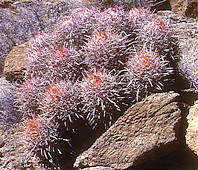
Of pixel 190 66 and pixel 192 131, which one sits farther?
pixel 190 66

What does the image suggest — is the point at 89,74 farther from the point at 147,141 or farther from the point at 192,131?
the point at 192,131

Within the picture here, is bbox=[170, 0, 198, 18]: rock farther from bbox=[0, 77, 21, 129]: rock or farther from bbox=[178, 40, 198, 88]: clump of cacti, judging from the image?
bbox=[0, 77, 21, 129]: rock

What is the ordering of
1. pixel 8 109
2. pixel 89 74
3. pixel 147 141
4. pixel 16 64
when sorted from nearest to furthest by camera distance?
1. pixel 147 141
2. pixel 89 74
3. pixel 8 109
4. pixel 16 64

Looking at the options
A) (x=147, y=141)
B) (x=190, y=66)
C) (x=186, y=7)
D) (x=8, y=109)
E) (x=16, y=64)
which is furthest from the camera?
(x=186, y=7)

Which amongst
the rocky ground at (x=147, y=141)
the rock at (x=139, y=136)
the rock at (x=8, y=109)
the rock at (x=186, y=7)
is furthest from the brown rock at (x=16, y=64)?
the rock at (x=186, y=7)

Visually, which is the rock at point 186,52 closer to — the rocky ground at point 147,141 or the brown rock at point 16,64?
the rocky ground at point 147,141

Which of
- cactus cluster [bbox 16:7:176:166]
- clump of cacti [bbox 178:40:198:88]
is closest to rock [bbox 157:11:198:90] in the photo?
clump of cacti [bbox 178:40:198:88]

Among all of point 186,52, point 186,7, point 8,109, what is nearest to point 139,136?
point 186,52

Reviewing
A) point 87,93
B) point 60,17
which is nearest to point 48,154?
point 87,93
